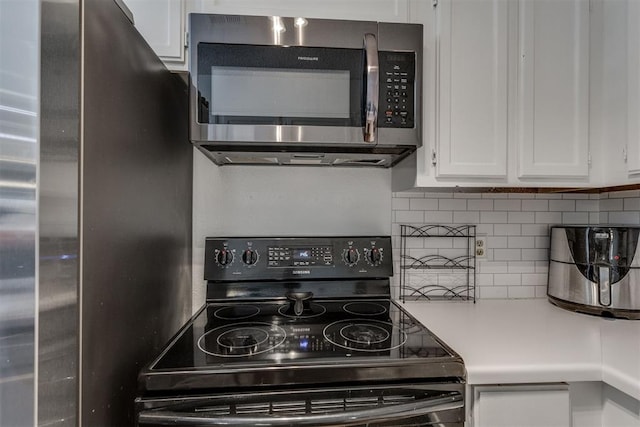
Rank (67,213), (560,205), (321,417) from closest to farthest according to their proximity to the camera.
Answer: (67,213) → (321,417) → (560,205)

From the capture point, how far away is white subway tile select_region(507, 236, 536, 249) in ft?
5.22

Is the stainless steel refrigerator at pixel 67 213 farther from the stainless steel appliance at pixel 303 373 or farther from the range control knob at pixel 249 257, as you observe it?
the range control knob at pixel 249 257

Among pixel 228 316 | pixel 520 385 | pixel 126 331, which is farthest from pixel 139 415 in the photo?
pixel 520 385

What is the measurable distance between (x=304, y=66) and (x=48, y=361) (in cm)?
96

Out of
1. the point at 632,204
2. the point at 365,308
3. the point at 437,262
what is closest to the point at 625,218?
the point at 632,204

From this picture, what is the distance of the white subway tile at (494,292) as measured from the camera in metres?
1.58

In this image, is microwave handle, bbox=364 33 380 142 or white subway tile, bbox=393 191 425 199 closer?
microwave handle, bbox=364 33 380 142

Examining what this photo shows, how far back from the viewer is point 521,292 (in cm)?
159

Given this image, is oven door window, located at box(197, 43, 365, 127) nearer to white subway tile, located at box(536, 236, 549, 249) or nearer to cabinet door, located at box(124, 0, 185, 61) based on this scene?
cabinet door, located at box(124, 0, 185, 61)

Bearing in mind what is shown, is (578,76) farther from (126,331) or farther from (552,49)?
(126,331)

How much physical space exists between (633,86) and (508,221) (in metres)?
0.65

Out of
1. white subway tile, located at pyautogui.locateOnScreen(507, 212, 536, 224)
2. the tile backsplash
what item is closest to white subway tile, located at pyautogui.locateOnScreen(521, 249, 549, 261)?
the tile backsplash

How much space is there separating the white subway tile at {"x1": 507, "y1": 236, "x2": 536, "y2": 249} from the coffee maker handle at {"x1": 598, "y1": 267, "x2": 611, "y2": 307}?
0.31 metres

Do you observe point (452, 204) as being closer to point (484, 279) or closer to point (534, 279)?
point (484, 279)
